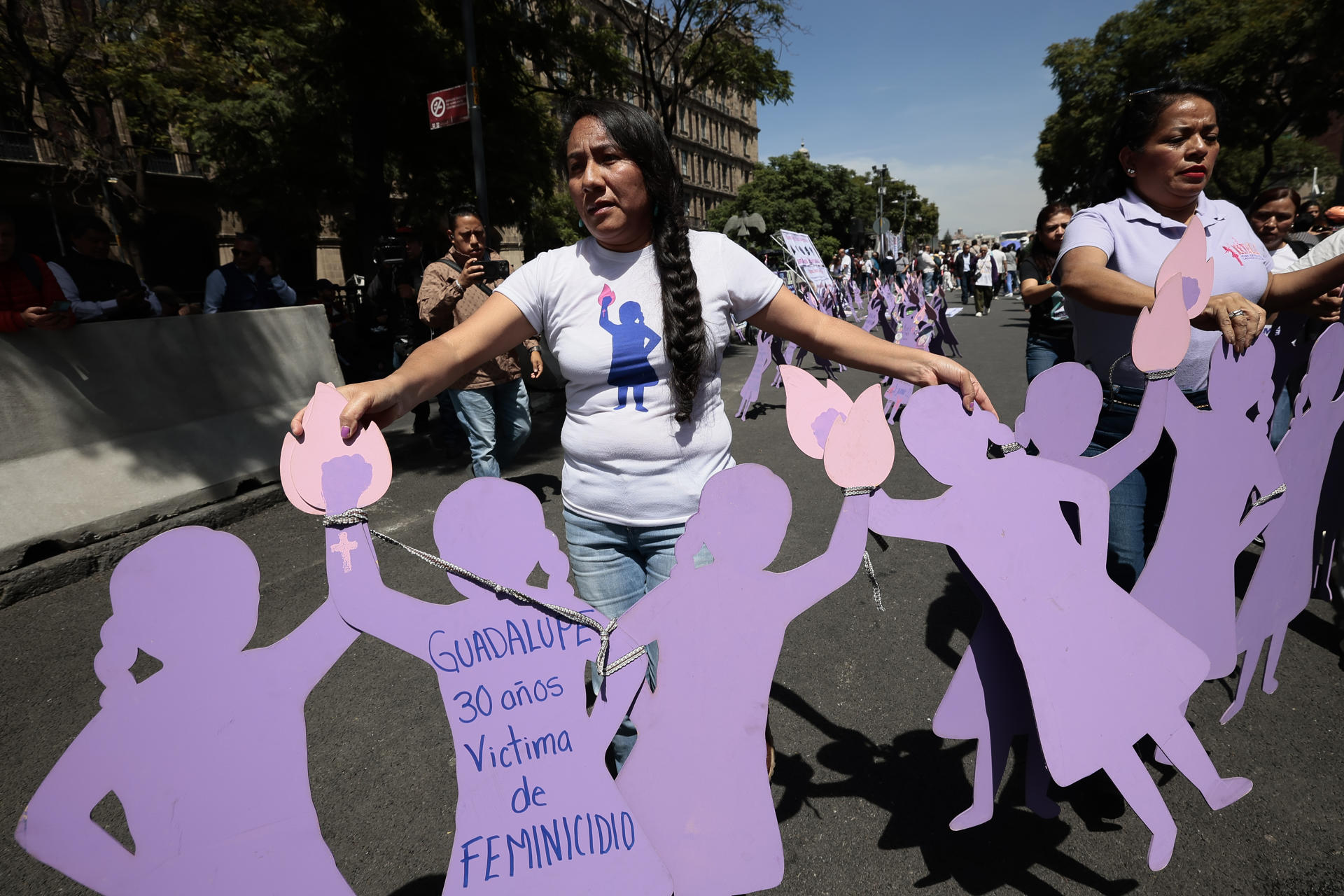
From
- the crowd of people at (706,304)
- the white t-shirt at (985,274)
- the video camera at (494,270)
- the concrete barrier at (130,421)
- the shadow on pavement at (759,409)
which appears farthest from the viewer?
the white t-shirt at (985,274)

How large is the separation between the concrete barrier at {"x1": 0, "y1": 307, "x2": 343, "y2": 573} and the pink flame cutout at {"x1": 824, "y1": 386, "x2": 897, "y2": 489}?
4364mm

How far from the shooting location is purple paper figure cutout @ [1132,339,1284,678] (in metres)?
1.68

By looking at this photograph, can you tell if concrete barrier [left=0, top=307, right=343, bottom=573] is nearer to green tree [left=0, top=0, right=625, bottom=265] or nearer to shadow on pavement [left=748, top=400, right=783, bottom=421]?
shadow on pavement [left=748, top=400, right=783, bottom=421]

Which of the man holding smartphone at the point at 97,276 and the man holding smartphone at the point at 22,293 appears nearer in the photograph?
the man holding smartphone at the point at 22,293

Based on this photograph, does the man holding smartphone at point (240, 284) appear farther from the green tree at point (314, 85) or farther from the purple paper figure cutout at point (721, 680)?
the green tree at point (314, 85)

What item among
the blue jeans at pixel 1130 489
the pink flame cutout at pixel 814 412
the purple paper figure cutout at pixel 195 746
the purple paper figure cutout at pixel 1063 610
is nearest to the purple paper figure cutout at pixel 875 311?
the blue jeans at pixel 1130 489

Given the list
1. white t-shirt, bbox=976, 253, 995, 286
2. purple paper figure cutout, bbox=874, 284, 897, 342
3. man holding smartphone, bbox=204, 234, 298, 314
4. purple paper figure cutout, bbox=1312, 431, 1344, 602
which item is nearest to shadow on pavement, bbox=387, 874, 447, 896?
purple paper figure cutout, bbox=1312, 431, 1344, 602

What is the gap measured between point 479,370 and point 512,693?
3.29 metres

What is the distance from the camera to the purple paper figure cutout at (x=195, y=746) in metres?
1.02

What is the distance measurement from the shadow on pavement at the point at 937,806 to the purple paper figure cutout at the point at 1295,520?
0.63m

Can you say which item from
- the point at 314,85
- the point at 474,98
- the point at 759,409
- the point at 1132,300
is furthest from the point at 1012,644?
the point at 314,85

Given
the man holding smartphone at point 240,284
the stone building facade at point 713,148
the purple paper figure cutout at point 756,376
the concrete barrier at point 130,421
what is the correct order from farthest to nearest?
the stone building facade at point 713,148
the purple paper figure cutout at point 756,376
the man holding smartphone at point 240,284
the concrete barrier at point 130,421

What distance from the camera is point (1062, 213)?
454cm

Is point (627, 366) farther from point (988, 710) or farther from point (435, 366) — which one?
point (988, 710)
